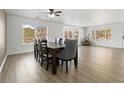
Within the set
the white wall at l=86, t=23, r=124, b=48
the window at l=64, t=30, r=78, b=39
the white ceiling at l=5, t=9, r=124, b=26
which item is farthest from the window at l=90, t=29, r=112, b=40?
the white ceiling at l=5, t=9, r=124, b=26

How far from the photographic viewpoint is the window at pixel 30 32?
23.5 ft

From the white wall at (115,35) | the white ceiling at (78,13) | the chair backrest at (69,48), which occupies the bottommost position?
the chair backrest at (69,48)

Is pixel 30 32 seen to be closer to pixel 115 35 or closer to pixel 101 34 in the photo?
pixel 101 34

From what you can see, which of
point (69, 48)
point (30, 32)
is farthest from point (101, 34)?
point (69, 48)

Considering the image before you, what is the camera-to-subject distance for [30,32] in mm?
7523

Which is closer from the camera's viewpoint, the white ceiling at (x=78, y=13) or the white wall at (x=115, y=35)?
the white ceiling at (x=78, y=13)

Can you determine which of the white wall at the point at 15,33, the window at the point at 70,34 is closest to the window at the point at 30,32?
the white wall at the point at 15,33

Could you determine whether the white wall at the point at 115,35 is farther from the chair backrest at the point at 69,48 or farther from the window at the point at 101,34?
the chair backrest at the point at 69,48

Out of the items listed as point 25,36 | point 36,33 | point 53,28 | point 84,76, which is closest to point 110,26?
point 53,28

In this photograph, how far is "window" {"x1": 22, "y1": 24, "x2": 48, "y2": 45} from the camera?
23.5 ft

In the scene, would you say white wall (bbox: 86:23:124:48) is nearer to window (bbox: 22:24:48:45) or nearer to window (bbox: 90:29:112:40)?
window (bbox: 90:29:112:40)
